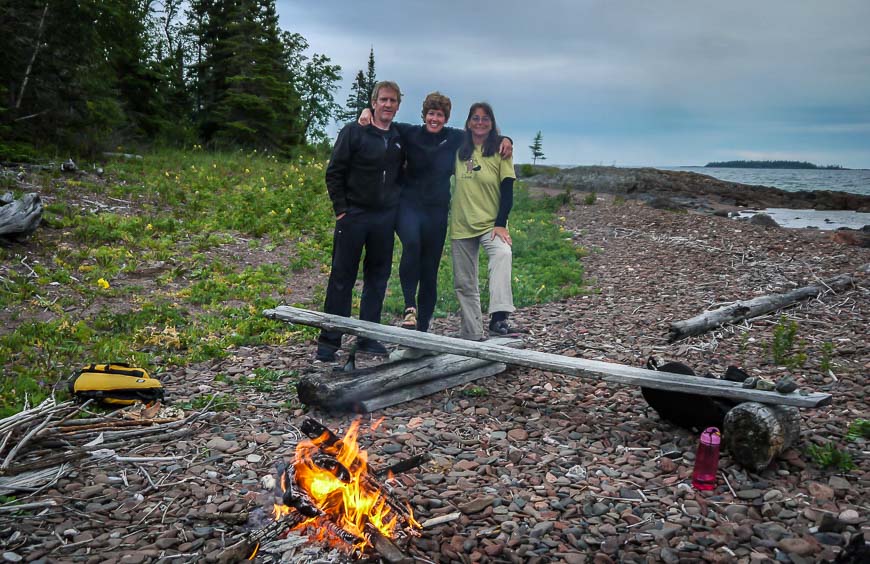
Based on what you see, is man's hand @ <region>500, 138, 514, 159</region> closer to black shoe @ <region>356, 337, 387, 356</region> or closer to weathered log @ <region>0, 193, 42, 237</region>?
black shoe @ <region>356, 337, 387, 356</region>

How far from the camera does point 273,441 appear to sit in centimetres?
464

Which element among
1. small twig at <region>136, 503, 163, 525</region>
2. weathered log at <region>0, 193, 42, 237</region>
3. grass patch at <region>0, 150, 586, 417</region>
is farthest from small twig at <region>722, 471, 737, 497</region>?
weathered log at <region>0, 193, 42, 237</region>

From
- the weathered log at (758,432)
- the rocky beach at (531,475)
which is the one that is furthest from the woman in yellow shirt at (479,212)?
the weathered log at (758,432)

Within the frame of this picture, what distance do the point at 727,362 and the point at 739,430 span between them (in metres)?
2.46

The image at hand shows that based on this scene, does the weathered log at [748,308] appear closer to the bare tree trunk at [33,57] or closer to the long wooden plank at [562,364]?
the long wooden plank at [562,364]

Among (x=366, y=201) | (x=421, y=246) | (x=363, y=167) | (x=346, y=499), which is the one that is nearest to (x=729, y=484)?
(x=346, y=499)

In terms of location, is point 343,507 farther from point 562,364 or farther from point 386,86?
point 386,86

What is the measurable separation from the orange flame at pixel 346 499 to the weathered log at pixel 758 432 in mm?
2337

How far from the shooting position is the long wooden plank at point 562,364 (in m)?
4.36

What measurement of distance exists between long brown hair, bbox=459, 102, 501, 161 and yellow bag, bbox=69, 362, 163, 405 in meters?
3.88

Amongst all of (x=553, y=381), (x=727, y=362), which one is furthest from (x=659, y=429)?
(x=727, y=362)

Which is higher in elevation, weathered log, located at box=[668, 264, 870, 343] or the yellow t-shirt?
the yellow t-shirt

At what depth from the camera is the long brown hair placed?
6539 mm

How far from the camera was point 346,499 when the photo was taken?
136 inches
